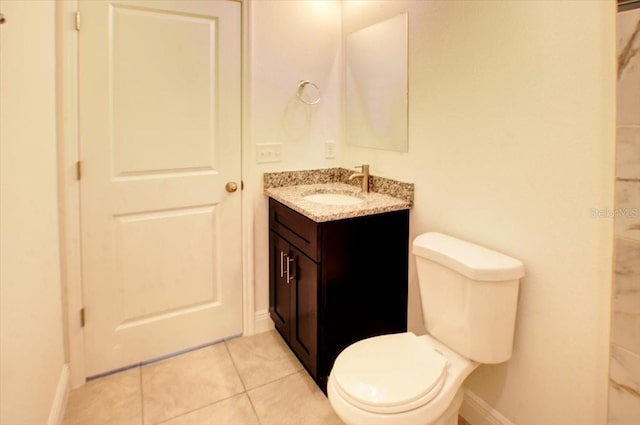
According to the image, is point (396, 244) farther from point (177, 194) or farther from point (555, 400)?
point (177, 194)

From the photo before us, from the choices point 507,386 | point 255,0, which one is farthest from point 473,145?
point 255,0

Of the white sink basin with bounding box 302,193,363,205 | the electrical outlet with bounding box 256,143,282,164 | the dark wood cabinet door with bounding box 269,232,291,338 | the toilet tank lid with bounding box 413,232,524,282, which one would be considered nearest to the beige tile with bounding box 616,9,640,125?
the toilet tank lid with bounding box 413,232,524,282

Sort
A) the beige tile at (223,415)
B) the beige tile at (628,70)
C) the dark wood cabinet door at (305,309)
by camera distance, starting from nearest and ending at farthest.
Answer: the beige tile at (628,70)
the beige tile at (223,415)
the dark wood cabinet door at (305,309)

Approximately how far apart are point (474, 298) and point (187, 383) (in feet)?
4.71

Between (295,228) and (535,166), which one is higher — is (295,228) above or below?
below

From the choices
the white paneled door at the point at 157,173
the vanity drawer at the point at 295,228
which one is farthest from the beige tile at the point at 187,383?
the vanity drawer at the point at 295,228

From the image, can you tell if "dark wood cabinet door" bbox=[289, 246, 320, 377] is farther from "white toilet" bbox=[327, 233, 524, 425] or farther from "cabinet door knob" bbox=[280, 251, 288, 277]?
"white toilet" bbox=[327, 233, 524, 425]

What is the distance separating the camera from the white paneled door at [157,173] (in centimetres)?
190

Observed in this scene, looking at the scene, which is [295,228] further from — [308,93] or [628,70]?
[628,70]

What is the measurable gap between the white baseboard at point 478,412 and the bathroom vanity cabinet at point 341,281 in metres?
0.46

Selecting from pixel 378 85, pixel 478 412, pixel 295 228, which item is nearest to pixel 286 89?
pixel 378 85

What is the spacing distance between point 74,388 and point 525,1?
252 centimetres

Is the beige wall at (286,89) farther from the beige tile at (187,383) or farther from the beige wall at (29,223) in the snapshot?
the beige wall at (29,223)

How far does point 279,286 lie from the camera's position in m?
2.29
